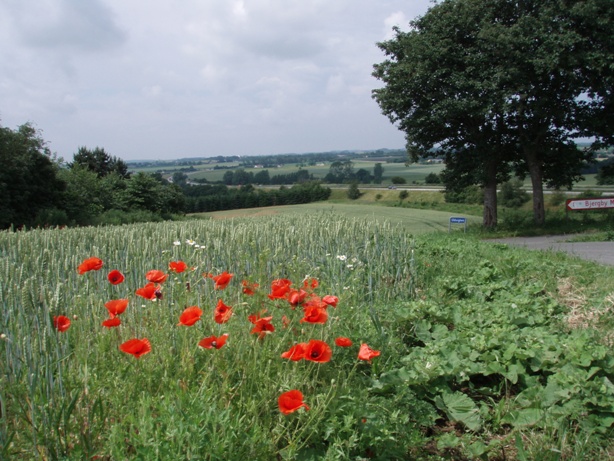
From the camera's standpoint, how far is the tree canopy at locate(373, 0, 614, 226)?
1619 centimetres

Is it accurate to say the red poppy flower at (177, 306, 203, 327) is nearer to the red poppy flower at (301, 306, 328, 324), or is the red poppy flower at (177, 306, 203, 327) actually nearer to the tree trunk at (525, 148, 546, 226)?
the red poppy flower at (301, 306, 328, 324)

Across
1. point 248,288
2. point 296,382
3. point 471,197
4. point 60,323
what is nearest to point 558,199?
point 471,197

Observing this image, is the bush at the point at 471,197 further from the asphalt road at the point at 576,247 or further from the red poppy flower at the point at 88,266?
the red poppy flower at the point at 88,266

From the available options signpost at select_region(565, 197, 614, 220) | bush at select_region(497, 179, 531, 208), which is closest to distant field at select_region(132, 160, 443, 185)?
bush at select_region(497, 179, 531, 208)

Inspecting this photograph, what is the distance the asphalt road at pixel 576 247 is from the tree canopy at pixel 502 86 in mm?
3050

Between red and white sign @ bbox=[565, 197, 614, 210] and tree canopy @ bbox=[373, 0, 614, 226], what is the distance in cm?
81

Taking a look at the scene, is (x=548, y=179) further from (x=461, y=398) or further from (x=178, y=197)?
(x=178, y=197)

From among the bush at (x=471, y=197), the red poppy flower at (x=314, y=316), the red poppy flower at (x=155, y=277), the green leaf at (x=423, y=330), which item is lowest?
the bush at (x=471, y=197)

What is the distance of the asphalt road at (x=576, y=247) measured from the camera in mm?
10000

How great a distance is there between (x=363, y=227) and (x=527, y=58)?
12.9 meters

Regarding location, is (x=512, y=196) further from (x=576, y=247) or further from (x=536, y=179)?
(x=576, y=247)

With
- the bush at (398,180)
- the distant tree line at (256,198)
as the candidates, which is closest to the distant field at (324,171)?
the bush at (398,180)

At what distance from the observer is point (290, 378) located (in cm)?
271

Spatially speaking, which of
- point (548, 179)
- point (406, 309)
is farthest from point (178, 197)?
point (406, 309)
